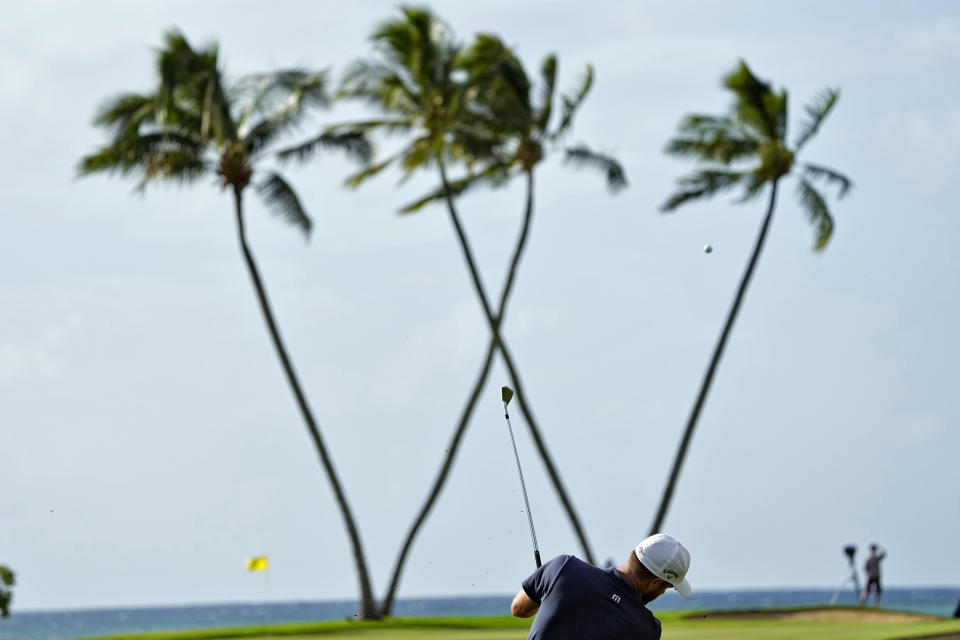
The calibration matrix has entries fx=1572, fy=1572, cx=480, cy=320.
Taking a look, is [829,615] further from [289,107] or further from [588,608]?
[588,608]

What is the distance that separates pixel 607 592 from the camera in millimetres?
6301

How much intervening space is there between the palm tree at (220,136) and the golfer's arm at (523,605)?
28.3m

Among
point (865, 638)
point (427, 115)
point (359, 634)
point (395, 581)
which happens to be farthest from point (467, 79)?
point (865, 638)

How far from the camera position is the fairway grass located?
21.9 meters

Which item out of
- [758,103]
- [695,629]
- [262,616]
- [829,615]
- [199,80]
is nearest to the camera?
[695,629]

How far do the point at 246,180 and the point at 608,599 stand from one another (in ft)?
98.0

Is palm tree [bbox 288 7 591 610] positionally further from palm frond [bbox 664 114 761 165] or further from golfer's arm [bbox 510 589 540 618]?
golfer's arm [bbox 510 589 540 618]

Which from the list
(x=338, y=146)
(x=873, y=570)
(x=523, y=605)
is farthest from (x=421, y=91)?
(x=523, y=605)

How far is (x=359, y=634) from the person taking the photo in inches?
942

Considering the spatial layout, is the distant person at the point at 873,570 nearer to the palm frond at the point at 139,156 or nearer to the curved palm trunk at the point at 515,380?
the curved palm trunk at the point at 515,380

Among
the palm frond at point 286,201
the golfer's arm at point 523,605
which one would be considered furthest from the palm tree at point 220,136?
the golfer's arm at point 523,605

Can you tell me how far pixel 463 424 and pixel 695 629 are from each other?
1374 cm

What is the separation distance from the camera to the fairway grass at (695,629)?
2188 cm

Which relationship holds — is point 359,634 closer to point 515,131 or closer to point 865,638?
point 865,638
